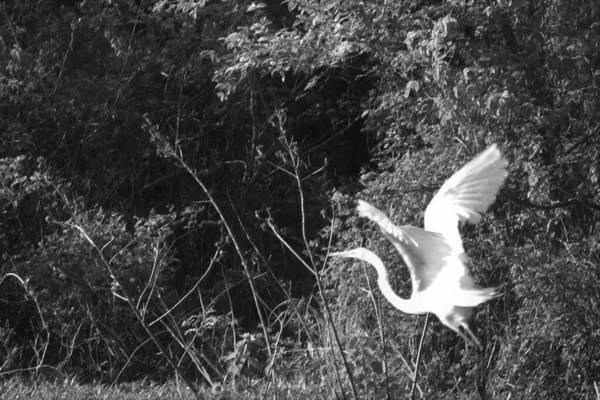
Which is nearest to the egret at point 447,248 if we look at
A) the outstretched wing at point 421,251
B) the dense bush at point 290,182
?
the outstretched wing at point 421,251

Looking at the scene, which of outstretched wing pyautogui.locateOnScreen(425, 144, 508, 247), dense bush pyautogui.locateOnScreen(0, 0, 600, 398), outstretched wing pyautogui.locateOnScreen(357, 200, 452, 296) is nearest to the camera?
outstretched wing pyautogui.locateOnScreen(357, 200, 452, 296)

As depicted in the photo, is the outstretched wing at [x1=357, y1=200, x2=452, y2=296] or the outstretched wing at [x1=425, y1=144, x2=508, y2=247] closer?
the outstretched wing at [x1=357, y1=200, x2=452, y2=296]

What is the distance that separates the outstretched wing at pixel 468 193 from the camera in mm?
4113

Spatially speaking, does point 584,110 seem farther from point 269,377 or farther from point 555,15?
point 269,377

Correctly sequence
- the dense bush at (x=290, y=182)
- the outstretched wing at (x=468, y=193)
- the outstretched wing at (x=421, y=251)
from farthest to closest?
the dense bush at (x=290, y=182), the outstretched wing at (x=468, y=193), the outstretched wing at (x=421, y=251)

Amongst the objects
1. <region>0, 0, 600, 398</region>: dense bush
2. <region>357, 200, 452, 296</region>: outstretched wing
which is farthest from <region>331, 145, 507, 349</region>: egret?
<region>0, 0, 600, 398</region>: dense bush

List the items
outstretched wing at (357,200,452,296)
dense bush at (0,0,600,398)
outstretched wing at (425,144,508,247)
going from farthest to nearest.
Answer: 1. dense bush at (0,0,600,398)
2. outstretched wing at (425,144,508,247)
3. outstretched wing at (357,200,452,296)

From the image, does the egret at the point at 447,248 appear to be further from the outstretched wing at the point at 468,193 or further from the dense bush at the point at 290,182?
the dense bush at the point at 290,182

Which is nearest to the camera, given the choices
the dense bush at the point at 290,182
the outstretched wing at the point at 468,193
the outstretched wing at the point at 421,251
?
the outstretched wing at the point at 421,251

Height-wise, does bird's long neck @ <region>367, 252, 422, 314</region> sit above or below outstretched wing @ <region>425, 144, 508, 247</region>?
below

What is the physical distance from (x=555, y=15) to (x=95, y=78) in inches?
183

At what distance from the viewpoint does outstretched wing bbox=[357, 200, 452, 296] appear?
3.83 metres

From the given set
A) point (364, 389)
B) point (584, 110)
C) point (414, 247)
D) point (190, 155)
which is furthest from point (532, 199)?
point (190, 155)

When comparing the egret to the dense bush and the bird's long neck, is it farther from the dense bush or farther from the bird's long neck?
the dense bush
